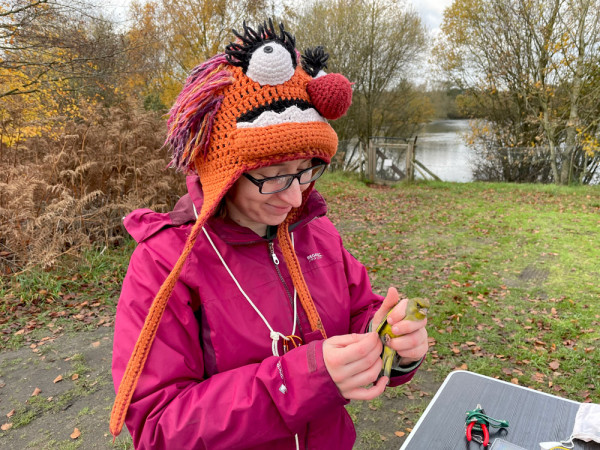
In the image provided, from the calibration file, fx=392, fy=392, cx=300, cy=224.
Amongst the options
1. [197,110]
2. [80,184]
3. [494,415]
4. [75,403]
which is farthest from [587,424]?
[80,184]

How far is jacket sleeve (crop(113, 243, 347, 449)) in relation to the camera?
3.76ft

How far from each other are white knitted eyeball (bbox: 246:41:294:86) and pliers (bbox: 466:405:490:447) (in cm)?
167

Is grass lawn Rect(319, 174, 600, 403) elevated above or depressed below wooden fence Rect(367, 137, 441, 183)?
below

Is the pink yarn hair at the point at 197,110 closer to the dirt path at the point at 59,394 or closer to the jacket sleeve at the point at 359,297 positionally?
the jacket sleeve at the point at 359,297

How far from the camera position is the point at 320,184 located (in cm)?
1443

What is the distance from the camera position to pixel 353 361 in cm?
116

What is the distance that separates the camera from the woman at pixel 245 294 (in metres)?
1.17

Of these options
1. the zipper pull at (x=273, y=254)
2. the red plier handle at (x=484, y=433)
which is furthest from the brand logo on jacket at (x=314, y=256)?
the red plier handle at (x=484, y=433)

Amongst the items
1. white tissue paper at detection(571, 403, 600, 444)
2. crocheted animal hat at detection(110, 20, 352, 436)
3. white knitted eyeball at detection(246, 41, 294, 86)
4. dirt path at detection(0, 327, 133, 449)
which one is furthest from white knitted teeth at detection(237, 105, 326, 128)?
dirt path at detection(0, 327, 133, 449)

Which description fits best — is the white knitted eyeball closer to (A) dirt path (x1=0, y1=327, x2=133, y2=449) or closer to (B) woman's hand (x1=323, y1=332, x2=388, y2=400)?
(B) woman's hand (x1=323, y1=332, x2=388, y2=400)

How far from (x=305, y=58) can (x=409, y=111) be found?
69.8ft

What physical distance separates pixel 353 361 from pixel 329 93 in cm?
92

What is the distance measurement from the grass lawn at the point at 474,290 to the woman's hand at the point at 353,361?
245 centimetres

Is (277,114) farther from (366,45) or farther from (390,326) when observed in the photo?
(366,45)
